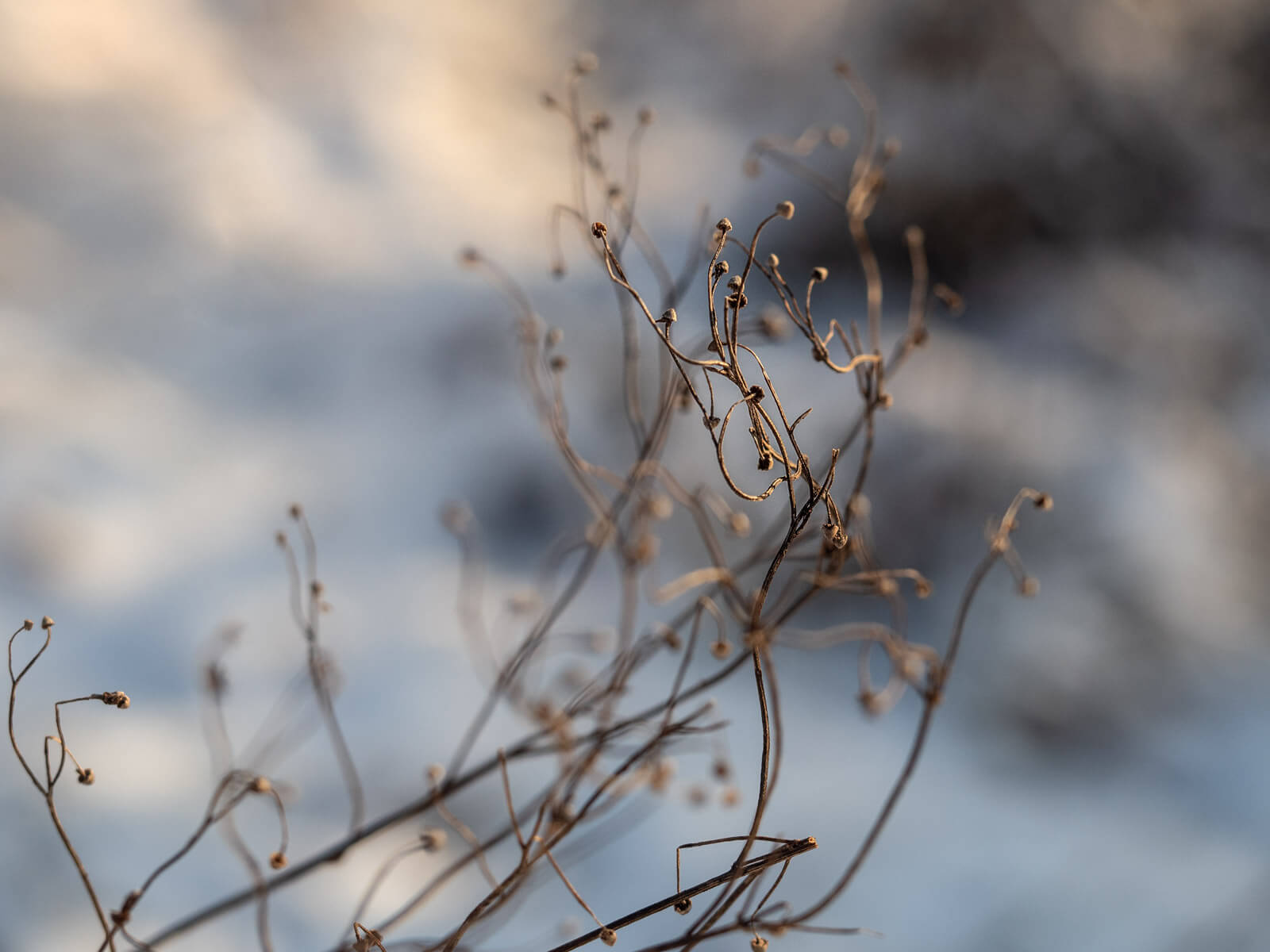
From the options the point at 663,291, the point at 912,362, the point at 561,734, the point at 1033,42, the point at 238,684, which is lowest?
the point at 561,734

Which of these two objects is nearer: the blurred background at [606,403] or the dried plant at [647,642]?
the dried plant at [647,642]

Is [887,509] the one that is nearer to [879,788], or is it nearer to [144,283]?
[879,788]

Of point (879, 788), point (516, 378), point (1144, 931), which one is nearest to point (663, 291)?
point (516, 378)

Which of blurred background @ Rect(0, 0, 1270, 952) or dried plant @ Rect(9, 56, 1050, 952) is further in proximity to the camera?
blurred background @ Rect(0, 0, 1270, 952)

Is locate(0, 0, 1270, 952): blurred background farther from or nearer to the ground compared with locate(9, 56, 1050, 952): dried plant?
farther from the ground

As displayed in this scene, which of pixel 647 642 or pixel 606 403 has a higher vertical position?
pixel 606 403

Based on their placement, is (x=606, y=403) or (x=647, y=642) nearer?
(x=647, y=642)

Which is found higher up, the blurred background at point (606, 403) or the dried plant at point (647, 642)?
the blurred background at point (606, 403)

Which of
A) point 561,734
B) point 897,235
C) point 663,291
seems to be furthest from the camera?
point 897,235
